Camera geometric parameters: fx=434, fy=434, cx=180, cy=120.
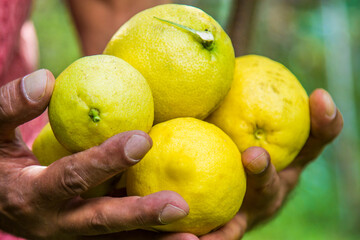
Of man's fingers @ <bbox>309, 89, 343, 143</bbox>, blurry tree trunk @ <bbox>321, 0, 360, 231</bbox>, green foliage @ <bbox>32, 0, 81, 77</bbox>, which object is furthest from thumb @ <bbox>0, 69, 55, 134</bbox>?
green foliage @ <bbox>32, 0, 81, 77</bbox>

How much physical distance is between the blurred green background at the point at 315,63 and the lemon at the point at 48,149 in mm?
3029

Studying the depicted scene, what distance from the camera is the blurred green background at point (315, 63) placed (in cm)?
500

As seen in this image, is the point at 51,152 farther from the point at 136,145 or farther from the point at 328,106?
the point at 328,106

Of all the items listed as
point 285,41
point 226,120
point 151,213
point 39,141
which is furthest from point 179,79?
point 285,41

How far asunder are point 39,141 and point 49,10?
22.4 ft

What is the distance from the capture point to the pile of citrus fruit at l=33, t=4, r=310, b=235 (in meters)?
1.11

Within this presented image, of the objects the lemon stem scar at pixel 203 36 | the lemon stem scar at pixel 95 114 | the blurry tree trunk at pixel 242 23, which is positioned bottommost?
the blurry tree trunk at pixel 242 23

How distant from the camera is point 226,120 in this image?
4.54 feet

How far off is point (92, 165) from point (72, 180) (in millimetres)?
81

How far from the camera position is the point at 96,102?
108 cm

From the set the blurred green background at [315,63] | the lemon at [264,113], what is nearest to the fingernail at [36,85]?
the lemon at [264,113]

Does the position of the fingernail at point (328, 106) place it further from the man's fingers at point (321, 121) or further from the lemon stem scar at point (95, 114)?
the lemon stem scar at point (95, 114)

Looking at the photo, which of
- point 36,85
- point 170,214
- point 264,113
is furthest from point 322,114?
point 36,85

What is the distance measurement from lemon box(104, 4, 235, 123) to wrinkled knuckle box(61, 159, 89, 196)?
298mm
